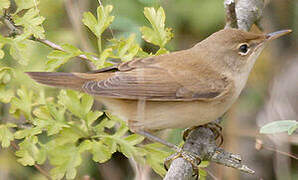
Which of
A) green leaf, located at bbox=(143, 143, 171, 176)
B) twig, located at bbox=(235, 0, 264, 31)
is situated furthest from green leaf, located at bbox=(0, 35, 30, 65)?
twig, located at bbox=(235, 0, 264, 31)

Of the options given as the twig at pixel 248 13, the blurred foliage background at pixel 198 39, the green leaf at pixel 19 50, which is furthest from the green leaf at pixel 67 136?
the twig at pixel 248 13

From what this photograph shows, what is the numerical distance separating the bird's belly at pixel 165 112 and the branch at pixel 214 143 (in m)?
0.15

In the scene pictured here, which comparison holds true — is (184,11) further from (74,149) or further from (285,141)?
(74,149)

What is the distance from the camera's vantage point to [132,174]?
4.29 m

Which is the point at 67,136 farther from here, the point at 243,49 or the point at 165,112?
the point at 243,49

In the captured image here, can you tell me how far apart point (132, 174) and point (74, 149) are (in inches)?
71.5

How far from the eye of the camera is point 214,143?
111 inches

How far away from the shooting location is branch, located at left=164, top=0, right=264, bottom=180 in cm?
241

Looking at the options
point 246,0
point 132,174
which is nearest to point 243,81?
point 246,0

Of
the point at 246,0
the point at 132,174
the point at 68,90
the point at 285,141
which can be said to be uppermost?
the point at 246,0

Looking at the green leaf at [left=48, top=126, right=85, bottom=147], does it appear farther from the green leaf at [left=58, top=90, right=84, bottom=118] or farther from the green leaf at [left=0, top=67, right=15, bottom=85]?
the green leaf at [left=0, top=67, right=15, bottom=85]

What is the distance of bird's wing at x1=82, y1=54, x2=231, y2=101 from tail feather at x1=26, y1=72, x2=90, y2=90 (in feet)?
0.20

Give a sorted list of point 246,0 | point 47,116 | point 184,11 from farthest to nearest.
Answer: point 184,11 < point 246,0 < point 47,116

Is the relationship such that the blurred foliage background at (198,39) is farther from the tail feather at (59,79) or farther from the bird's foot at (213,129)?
the tail feather at (59,79)
